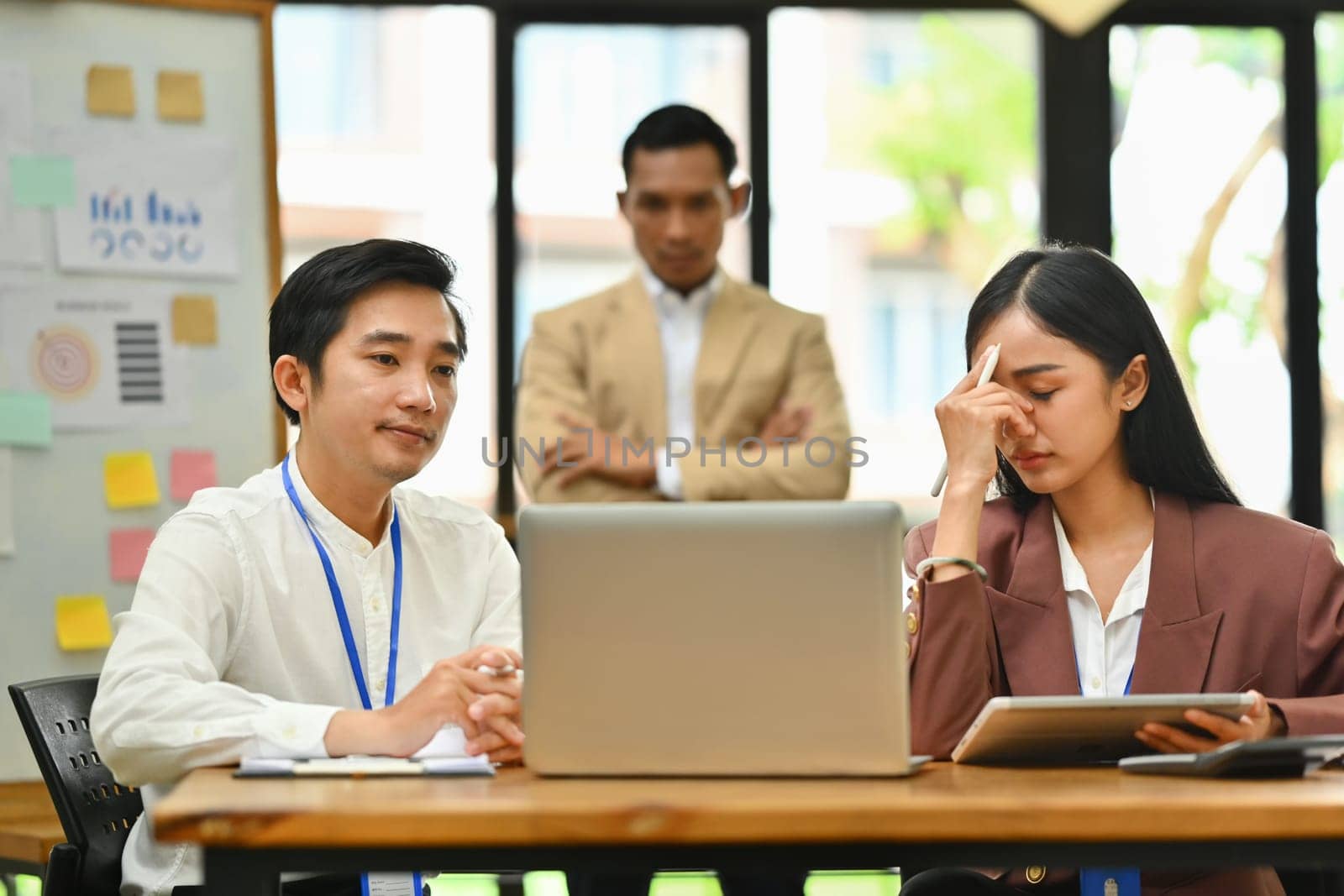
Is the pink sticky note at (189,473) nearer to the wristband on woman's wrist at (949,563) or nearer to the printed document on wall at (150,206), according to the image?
the printed document on wall at (150,206)

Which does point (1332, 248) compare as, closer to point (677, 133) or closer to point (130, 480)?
point (677, 133)

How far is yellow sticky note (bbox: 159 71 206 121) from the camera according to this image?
3.75 m

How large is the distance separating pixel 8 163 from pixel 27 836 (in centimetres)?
161

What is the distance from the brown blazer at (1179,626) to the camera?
180 centimetres

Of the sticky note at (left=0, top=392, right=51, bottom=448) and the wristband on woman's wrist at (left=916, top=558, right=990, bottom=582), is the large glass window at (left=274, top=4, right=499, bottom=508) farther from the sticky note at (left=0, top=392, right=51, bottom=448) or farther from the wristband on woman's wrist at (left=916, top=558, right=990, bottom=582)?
the wristband on woman's wrist at (left=916, top=558, right=990, bottom=582)

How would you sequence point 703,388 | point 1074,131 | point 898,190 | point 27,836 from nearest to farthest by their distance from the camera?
point 27,836 → point 703,388 → point 1074,131 → point 898,190

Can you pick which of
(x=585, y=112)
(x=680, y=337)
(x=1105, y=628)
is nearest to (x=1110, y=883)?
(x=1105, y=628)

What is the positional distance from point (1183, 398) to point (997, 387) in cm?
28

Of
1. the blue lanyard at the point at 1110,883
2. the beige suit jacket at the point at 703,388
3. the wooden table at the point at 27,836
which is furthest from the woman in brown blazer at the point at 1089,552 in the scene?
the wooden table at the point at 27,836

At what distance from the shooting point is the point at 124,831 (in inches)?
76.4

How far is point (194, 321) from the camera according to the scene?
12.3 feet

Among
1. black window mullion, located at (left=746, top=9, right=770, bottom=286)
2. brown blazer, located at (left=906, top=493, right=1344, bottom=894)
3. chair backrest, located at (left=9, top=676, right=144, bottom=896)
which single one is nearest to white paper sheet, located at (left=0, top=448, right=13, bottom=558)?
chair backrest, located at (left=9, top=676, right=144, bottom=896)

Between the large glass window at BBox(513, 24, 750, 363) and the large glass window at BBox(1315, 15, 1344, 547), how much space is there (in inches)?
71.0

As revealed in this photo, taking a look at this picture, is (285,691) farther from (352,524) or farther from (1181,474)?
(1181,474)
